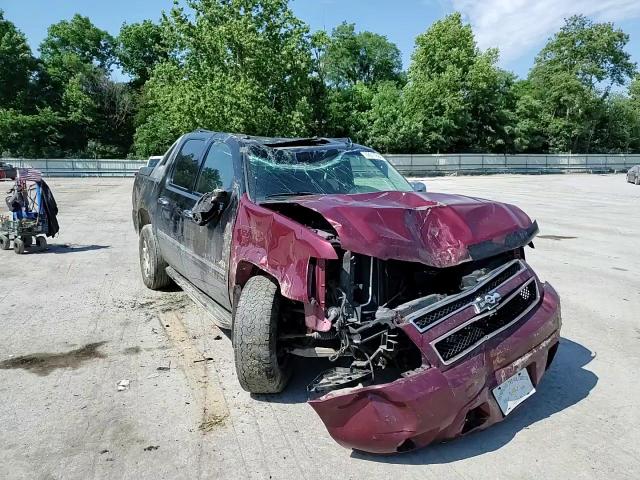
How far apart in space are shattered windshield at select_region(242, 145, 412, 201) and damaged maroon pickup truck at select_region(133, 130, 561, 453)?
42mm

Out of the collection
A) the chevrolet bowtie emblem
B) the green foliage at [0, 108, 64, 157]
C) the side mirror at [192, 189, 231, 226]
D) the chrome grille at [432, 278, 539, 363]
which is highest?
the green foliage at [0, 108, 64, 157]

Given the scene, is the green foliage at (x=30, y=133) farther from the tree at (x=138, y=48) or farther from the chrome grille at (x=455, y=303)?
the chrome grille at (x=455, y=303)

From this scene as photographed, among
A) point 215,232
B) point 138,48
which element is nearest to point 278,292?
point 215,232

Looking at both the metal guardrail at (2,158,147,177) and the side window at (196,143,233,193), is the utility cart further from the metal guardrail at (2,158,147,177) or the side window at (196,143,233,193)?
the metal guardrail at (2,158,147,177)

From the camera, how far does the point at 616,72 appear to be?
5891 cm

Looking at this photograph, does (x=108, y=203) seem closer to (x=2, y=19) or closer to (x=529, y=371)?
(x=529, y=371)

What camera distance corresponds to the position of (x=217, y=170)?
5.11m

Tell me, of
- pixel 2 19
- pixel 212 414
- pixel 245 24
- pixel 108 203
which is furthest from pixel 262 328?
pixel 2 19

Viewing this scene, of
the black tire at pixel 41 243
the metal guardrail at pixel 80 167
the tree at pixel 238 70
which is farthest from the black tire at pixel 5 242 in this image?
the metal guardrail at pixel 80 167

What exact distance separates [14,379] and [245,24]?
37.0m

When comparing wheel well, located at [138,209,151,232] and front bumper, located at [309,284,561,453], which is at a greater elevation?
wheel well, located at [138,209,151,232]

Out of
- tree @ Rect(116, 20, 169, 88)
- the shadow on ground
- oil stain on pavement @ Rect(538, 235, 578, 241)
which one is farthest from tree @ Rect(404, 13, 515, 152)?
the shadow on ground

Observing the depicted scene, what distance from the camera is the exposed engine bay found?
3.25 meters

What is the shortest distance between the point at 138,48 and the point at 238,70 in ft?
88.2
